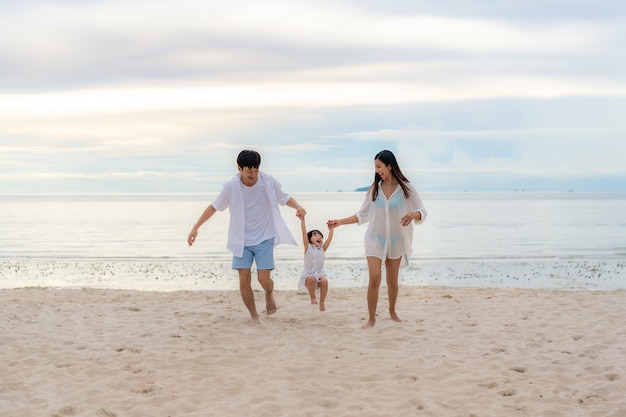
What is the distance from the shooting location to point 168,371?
6395 mm

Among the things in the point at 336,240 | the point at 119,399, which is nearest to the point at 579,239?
the point at 336,240

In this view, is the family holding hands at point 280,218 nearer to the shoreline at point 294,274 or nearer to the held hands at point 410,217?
the held hands at point 410,217

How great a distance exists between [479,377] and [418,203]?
8.17 feet

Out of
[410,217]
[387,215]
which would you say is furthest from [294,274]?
[410,217]

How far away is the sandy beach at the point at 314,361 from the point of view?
5484mm

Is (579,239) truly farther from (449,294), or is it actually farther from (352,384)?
(352,384)

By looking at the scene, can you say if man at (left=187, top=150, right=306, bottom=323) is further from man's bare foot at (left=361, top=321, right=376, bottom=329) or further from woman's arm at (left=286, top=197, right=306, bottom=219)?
man's bare foot at (left=361, top=321, right=376, bottom=329)

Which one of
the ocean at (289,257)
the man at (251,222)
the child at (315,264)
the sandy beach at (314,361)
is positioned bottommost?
the ocean at (289,257)

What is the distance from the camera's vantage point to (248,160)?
25.8 ft

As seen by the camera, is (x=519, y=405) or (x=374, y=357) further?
(x=374, y=357)

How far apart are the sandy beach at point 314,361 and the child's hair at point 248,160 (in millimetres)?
2035

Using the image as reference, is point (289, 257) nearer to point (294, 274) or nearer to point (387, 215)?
point (294, 274)

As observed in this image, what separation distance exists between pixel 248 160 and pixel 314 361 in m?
2.56

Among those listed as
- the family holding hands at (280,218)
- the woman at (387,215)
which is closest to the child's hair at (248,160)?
the family holding hands at (280,218)
